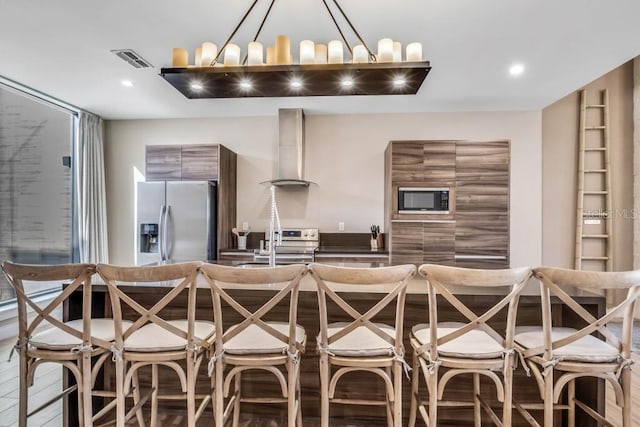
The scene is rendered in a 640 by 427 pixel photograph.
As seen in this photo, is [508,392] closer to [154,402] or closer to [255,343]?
[255,343]

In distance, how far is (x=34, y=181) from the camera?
13.3ft

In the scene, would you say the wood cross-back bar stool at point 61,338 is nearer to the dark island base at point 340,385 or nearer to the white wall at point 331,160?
the dark island base at point 340,385

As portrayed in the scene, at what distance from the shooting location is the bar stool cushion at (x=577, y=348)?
1503mm

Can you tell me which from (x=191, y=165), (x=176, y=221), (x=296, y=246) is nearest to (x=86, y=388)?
(x=176, y=221)

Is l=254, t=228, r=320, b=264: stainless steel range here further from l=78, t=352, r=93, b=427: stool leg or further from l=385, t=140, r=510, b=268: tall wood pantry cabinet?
l=78, t=352, r=93, b=427: stool leg

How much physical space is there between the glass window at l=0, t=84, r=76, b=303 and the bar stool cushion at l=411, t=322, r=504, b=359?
4344 millimetres

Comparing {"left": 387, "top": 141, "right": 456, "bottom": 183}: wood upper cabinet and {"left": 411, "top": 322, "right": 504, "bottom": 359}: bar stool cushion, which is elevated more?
{"left": 387, "top": 141, "right": 456, "bottom": 183}: wood upper cabinet

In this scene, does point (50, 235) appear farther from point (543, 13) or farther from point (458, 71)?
point (543, 13)

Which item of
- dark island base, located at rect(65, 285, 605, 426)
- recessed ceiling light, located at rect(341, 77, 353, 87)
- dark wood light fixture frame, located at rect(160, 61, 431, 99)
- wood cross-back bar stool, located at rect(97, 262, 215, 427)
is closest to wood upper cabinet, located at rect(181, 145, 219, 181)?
dark wood light fixture frame, located at rect(160, 61, 431, 99)

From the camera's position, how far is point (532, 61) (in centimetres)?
311

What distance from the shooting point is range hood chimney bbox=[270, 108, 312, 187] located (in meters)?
4.50

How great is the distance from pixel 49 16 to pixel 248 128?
2589 millimetres

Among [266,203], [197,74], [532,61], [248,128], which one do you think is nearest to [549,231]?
[532,61]

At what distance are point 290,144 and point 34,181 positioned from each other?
10.1ft
